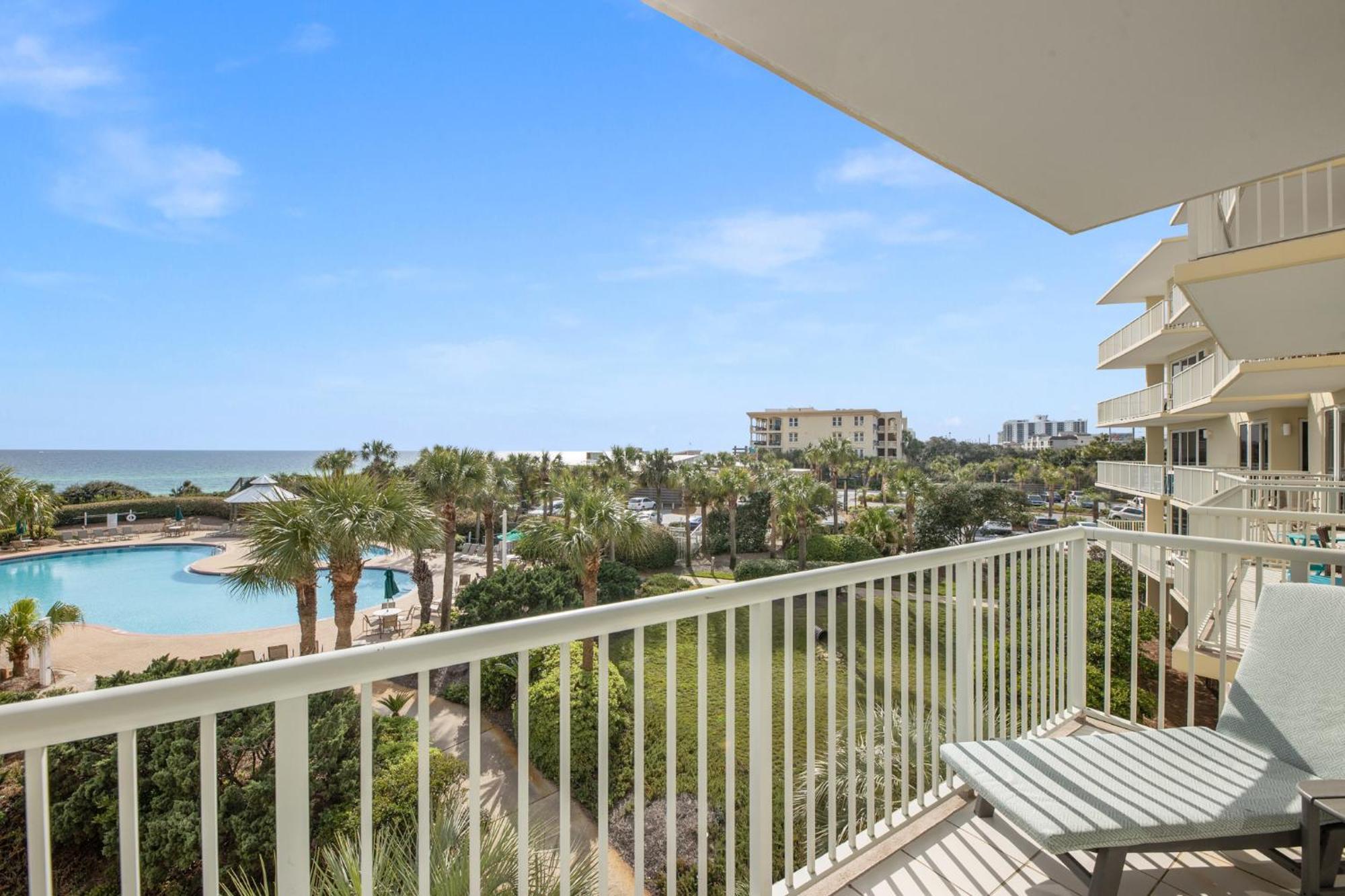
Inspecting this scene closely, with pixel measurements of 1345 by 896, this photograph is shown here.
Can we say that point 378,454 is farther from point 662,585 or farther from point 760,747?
point 760,747

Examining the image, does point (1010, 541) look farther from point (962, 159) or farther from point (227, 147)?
point (227, 147)

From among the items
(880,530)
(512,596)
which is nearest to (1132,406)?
(880,530)

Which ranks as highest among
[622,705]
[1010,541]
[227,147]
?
[227,147]

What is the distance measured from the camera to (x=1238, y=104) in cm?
185

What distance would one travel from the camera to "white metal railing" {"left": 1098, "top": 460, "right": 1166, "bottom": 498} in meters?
15.5

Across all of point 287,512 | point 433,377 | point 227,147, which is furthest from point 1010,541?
point 433,377

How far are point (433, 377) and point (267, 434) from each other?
5310cm

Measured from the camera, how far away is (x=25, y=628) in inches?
473

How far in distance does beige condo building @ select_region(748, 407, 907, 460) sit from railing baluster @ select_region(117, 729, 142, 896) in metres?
57.6

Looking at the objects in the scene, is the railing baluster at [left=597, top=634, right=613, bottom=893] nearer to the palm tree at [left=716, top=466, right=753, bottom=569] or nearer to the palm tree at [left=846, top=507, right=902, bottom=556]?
the palm tree at [left=846, top=507, right=902, bottom=556]

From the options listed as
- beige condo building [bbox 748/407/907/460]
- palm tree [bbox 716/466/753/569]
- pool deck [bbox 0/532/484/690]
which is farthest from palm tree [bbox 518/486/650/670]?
beige condo building [bbox 748/407/907/460]

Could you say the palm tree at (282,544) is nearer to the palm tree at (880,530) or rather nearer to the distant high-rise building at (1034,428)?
the palm tree at (880,530)

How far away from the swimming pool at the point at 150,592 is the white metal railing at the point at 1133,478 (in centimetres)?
2206

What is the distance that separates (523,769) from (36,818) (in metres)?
0.69
